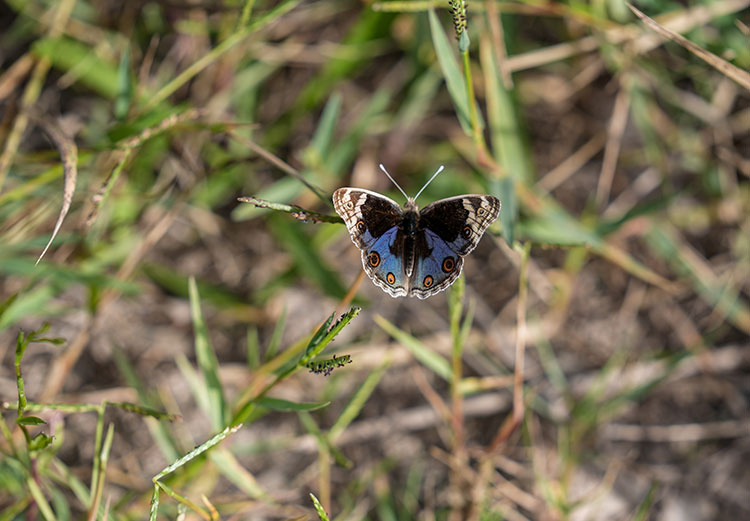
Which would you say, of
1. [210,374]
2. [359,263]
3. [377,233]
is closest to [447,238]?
[377,233]

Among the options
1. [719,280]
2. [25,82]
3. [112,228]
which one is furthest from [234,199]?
[719,280]

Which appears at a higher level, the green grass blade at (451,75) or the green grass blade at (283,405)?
the green grass blade at (451,75)

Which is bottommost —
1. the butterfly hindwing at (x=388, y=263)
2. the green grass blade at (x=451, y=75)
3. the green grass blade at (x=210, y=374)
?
the green grass blade at (x=210, y=374)

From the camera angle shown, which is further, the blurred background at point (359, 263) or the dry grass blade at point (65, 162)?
the blurred background at point (359, 263)

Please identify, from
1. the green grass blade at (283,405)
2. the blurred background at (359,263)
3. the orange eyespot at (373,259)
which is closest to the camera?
the green grass blade at (283,405)

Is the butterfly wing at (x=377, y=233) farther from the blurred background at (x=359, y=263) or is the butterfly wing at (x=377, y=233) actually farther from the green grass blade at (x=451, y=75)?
the blurred background at (x=359, y=263)

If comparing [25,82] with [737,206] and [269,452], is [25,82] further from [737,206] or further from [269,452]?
[737,206]

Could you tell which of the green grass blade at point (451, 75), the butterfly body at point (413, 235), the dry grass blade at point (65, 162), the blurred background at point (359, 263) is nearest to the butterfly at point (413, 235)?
the butterfly body at point (413, 235)

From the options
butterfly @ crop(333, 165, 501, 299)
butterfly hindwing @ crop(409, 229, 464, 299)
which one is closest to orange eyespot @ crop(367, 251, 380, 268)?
butterfly @ crop(333, 165, 501, 299)
